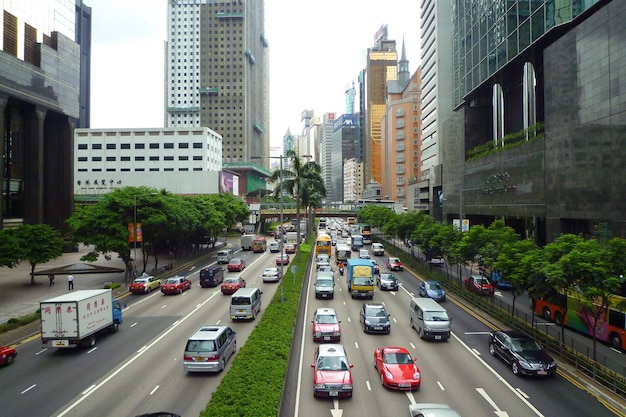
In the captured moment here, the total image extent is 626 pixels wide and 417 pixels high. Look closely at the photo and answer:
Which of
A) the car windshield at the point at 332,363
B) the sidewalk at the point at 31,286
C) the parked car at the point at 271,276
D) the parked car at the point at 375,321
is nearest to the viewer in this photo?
the car windshield at the point at 332,363

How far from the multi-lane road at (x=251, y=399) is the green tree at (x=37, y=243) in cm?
1922

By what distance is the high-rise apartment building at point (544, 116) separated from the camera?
30.9 m

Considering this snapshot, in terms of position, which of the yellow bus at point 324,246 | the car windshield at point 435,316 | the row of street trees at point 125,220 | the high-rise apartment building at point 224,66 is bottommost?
the car windshield at point 435,316

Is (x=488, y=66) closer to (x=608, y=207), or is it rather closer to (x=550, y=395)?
(x=608, y=207)

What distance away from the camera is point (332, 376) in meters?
16.6

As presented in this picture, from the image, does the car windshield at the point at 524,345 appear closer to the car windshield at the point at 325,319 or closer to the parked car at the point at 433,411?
the parked car at the point at 433,411

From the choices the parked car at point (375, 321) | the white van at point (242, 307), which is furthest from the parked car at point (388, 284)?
the white van at point (242, 307)

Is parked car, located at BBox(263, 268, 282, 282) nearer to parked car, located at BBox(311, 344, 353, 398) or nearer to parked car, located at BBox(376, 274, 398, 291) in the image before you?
parked car, located at BBox(376, 274, 398, 291)

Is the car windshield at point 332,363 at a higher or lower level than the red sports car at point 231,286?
higher

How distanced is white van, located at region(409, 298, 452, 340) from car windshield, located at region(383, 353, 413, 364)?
20.5 feet

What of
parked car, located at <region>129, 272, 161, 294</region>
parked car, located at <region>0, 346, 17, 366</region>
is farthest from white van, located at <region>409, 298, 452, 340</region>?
parked car, located at <region>129, 272, 161, 294</region>

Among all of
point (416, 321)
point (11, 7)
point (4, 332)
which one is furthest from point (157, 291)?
point (11, 7)

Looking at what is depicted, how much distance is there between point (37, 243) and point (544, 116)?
4876 cm

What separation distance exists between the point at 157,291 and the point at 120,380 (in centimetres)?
2408
